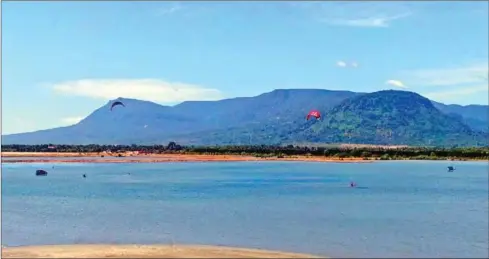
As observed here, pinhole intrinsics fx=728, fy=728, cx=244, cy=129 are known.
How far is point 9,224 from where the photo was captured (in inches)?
1380

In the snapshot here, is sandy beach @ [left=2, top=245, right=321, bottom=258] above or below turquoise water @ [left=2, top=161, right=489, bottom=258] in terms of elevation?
below

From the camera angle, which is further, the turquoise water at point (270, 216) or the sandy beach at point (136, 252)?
the turquoise water at point (270, 216)

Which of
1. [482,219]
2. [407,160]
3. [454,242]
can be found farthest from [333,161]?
[454,242]

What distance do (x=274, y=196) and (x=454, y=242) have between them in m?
23.4

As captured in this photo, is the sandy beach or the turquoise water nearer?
the sandy beach

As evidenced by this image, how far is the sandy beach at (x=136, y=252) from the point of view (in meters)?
24.4

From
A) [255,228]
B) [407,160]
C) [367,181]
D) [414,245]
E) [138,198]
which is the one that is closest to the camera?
[414,245]

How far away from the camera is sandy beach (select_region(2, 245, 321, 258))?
2442 centimetres

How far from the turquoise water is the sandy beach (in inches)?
52.7

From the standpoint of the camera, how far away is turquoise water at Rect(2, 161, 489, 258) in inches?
1104

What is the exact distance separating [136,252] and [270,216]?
13023 millimetres

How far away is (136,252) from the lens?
25.4 meters

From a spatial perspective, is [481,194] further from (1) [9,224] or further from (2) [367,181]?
(1) [9,224]

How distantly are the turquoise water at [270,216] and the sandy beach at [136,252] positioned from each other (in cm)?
134
